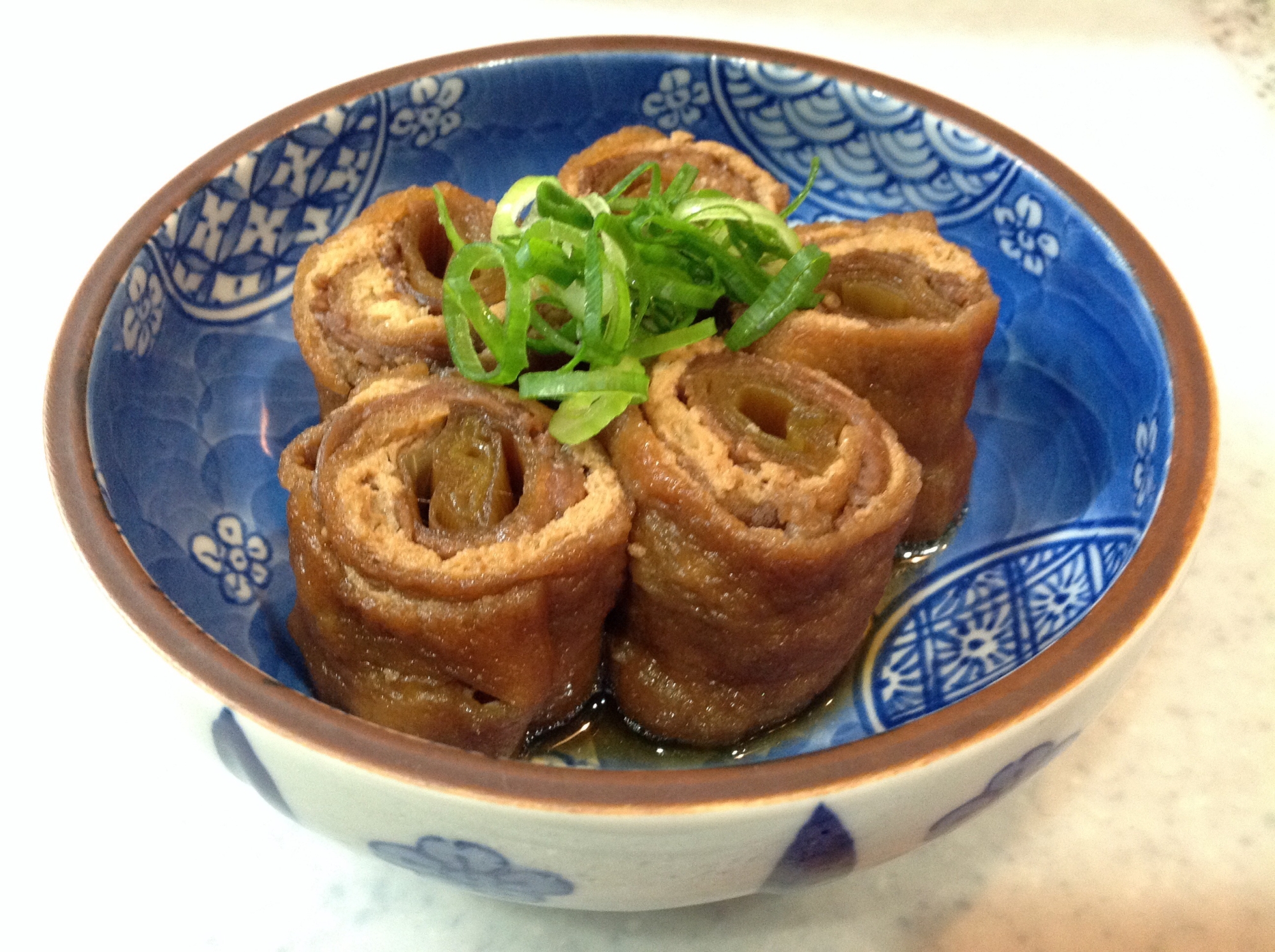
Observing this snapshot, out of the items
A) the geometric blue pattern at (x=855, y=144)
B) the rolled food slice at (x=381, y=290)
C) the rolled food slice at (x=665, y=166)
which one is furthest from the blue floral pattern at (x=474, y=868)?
the geometric blue pattern at (x=855, y=144)

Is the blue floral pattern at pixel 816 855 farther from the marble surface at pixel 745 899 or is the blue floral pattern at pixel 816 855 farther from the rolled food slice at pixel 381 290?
the rolled food slice at pixel 381 290

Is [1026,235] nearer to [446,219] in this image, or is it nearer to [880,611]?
[880,611]

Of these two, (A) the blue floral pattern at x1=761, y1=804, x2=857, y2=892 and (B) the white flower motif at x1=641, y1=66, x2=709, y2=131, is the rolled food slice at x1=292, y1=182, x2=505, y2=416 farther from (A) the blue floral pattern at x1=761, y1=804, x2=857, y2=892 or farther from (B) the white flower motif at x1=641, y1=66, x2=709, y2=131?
(A) the blue floral pattern at x1=761, y1=804, x2=857, y2=892

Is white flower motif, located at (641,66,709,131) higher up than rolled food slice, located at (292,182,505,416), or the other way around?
white flower motif, located at (641,66,709,131)

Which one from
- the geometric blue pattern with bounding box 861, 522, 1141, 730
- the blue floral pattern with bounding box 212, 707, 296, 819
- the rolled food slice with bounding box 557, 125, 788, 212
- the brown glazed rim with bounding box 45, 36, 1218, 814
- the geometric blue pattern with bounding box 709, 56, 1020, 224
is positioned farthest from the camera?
the geometric blue pattern with bounding box 709, 56, 1020, 224

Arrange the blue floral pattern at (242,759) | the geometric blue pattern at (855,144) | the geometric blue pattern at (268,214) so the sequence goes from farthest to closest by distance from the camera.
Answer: the geometric blue pattern at (855,144), the geometric blue pattern at (268,214), the blue floral pattern at (242,759)

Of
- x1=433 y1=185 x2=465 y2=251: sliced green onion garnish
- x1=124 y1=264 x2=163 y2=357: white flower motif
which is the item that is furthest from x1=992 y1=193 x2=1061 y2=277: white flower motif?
x1=124 y1=264 x2=163 y2=357: white flower motif

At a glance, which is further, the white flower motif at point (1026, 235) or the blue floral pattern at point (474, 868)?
the white flower motif at point (1026, 235)

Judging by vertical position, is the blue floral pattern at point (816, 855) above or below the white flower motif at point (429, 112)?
below
